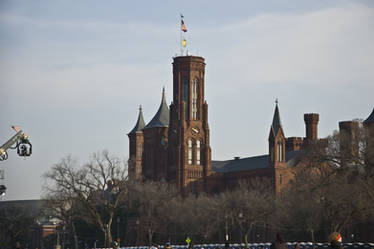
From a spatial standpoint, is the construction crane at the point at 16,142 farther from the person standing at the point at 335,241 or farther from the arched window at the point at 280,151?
the arched window at the point at 280,151

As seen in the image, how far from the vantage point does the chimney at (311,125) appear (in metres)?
134

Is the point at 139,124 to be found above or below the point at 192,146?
above

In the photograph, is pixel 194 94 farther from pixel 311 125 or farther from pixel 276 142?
pixel 311 125

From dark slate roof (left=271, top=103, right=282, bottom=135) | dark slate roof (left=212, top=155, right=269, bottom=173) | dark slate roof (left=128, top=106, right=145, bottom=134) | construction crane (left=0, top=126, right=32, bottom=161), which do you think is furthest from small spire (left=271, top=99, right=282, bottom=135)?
construction crane (left=0, top=126, right=32, bottom=161)

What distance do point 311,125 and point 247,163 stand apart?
14434mm

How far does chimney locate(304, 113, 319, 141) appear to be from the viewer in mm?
134125

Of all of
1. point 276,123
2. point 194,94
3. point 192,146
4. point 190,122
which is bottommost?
point 192,146

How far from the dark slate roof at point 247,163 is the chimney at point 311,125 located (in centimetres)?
450

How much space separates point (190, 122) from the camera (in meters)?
135

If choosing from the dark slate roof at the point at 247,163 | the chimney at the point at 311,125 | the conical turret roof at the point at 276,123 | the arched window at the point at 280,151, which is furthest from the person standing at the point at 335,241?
the chimney at the point at 311,125

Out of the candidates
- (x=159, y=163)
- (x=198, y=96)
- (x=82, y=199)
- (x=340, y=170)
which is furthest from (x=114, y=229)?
(x=340, y=170)

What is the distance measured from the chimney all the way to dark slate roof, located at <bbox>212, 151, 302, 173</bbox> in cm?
450

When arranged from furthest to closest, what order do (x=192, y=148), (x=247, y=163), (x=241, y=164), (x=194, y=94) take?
(x=241, y=164) → (x=247, y=163) → (x=194, y=94) → (x=192, y=148)

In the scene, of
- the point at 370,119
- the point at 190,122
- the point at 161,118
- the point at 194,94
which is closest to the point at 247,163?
the point at 190,122
